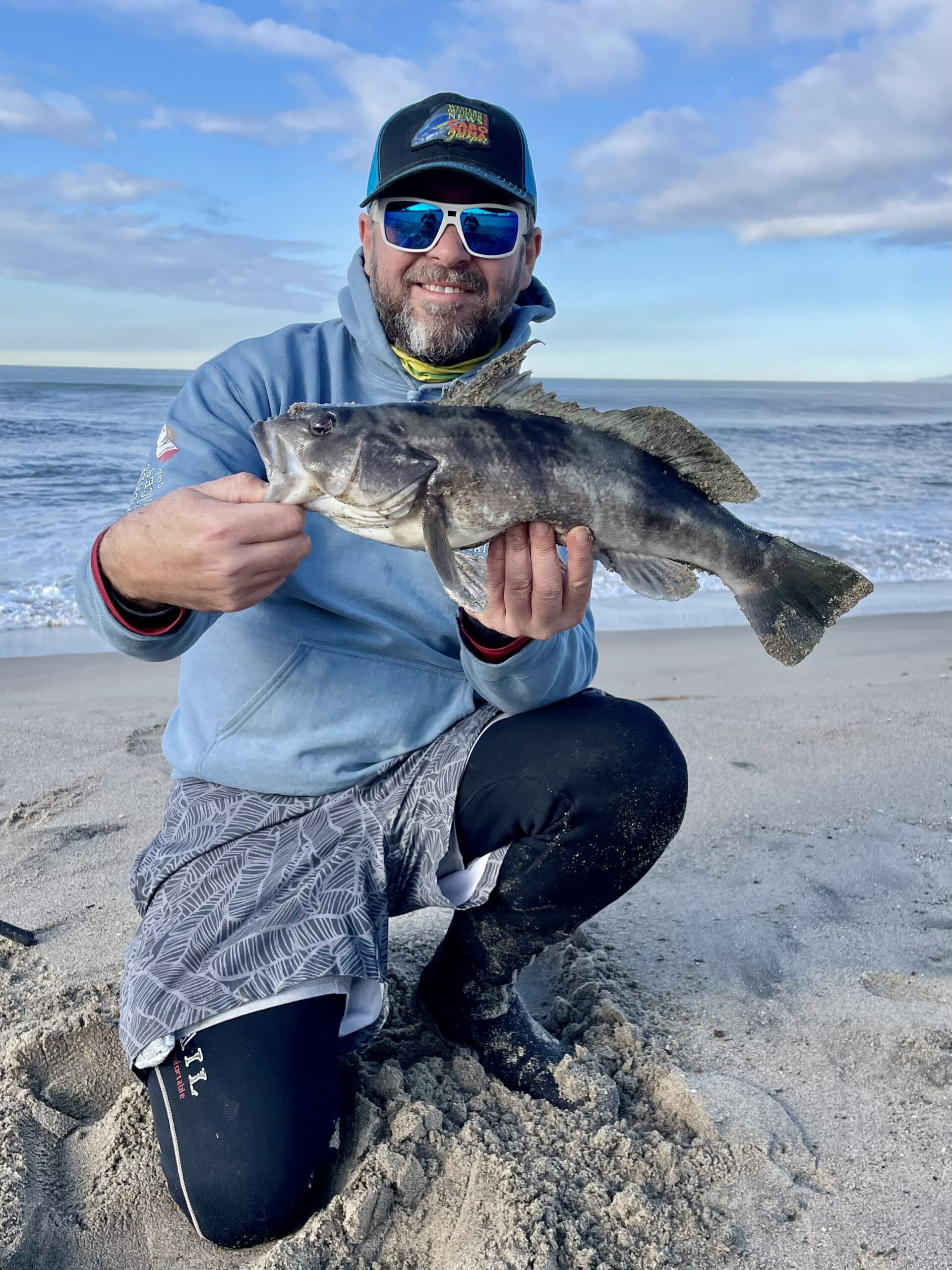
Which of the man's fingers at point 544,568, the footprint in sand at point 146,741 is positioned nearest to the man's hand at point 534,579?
the man's fingers at point 544,568

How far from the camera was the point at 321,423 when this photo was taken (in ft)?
7.88

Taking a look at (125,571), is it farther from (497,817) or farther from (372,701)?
(497,817)

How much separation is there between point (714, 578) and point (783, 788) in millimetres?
Answer: 5590

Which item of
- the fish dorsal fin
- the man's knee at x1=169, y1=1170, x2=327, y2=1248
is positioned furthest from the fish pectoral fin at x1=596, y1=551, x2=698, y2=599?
the man's knee at x1=169, y1=1170, x2=327, y2=1248

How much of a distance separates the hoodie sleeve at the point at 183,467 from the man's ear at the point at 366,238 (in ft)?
2.20

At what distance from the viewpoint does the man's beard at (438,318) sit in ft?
10.5

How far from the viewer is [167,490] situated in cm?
275

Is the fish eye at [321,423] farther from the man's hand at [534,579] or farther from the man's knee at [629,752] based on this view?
the man's knee at [629,752]

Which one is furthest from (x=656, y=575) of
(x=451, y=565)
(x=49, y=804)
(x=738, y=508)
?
(x=738, y=508)

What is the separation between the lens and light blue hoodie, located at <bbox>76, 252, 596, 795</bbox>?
2920mm

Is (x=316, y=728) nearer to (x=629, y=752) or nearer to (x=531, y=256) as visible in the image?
(x=629, y=752)

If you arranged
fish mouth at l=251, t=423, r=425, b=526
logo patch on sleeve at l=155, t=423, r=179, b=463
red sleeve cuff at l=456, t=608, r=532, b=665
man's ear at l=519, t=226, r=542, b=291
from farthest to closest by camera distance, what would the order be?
man's ear at l=519, t=226, r=542, b=291 → logo patch on sleeve at l=155, t=423, r=179, b=463 → red sleeve cuff at l=456, t=608, r=532, b=665 → fish mouth at l=251, t=423, r=425, b=526

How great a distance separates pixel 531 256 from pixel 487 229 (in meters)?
0.43

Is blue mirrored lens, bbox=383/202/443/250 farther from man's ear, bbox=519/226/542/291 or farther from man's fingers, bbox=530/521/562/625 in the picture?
man's fingers, bbox=530/521/562/625
